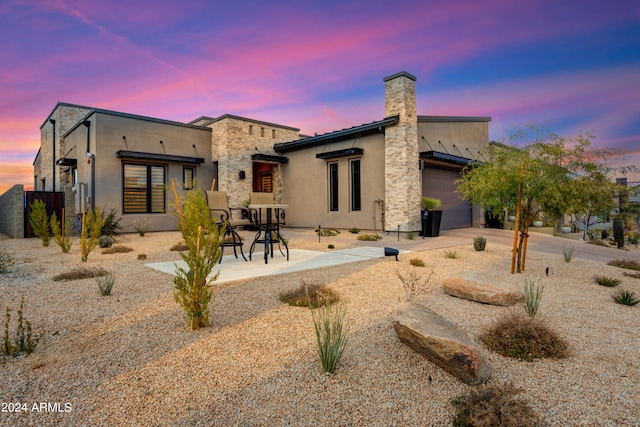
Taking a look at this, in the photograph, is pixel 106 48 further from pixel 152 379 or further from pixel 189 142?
pixel 152 379

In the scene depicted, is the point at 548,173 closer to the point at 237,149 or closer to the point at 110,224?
the point at 237,149

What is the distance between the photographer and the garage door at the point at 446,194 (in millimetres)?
11844

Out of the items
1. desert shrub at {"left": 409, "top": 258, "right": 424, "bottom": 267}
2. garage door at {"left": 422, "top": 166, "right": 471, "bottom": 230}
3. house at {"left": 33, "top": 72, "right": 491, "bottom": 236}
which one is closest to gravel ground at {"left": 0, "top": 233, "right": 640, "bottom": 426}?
desert shrub at {"left": 409, "top": 258, "right": 424, "bottom": 267}

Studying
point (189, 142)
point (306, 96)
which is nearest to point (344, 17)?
point (306, 96)

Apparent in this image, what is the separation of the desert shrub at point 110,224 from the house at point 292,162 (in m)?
0.46

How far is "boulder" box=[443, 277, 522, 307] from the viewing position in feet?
11.9

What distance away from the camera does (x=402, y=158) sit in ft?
32.8

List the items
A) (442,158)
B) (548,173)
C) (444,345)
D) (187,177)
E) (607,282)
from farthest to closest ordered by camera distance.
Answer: (187,177)
(442,158)
(548,173)
(607,282)
(444,345)

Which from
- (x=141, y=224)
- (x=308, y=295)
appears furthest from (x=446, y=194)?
(x=141, y=224)

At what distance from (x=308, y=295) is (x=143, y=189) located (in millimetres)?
11090

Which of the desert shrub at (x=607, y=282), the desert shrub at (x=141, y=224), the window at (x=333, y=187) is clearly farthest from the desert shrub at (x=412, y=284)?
the desert shrub at (x=141, y=224)

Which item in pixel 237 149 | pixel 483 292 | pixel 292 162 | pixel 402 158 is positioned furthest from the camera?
pixel 292 162

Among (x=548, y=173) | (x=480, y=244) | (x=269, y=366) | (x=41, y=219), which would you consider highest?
(x=548, y=173)

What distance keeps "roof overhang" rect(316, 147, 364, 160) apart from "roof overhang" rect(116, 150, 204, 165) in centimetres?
520
